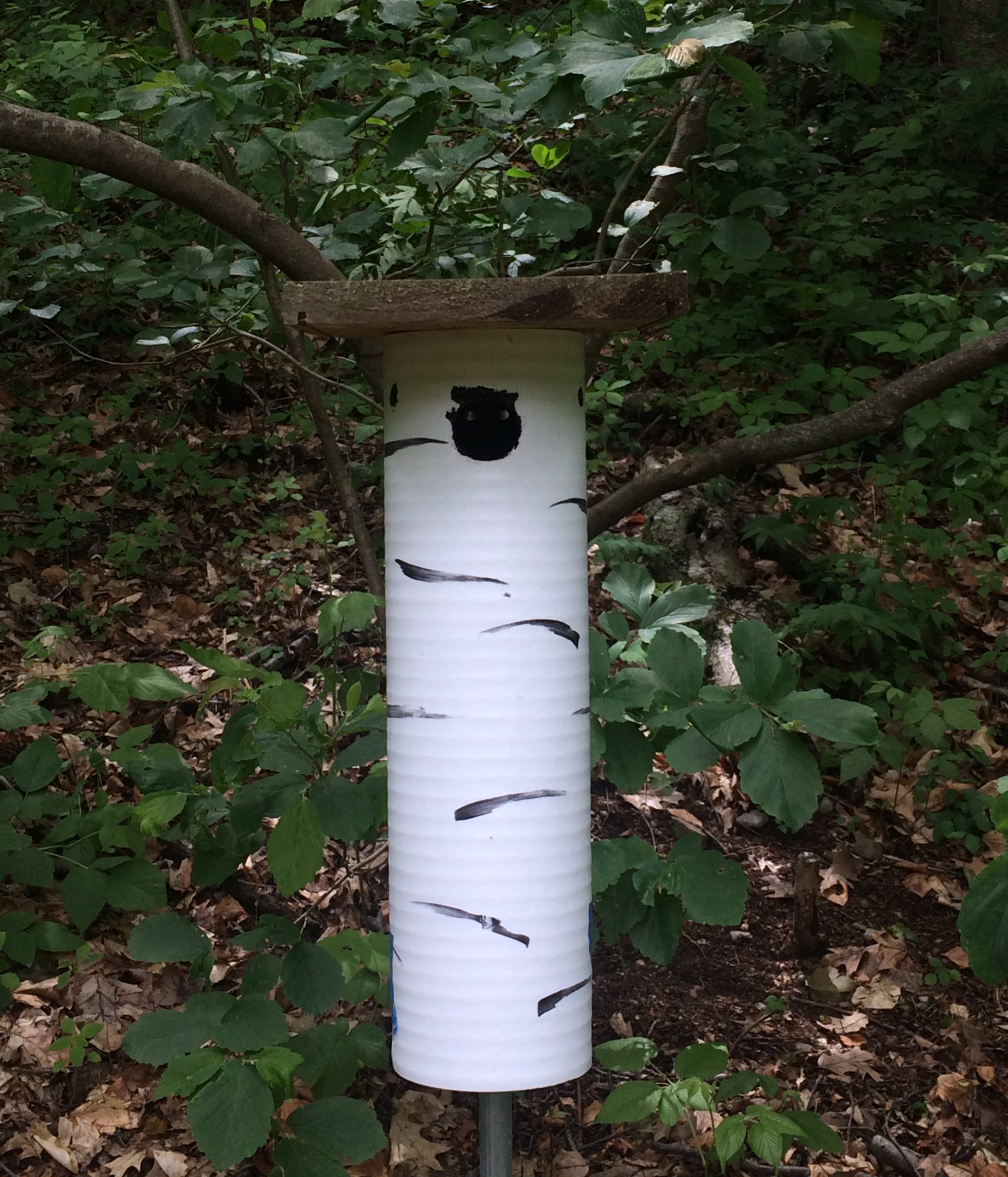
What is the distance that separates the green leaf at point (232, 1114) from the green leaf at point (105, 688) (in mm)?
701

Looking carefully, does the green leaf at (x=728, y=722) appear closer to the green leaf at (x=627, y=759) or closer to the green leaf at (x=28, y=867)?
the green leaf at (x=627, y=759)

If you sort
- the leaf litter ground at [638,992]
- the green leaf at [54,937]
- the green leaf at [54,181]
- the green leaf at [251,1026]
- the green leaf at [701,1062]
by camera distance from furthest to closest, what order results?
the green leaf at [54,937], the leaf litter ground at [638,992], the green leaf at [54,181], the green leaf at [701,1062], the green leaf at [251,1026]

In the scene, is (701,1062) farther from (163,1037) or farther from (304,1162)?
(163,1037)

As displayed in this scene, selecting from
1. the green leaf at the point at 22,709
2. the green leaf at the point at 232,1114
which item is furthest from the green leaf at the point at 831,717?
the green leaf at the point at 22,709

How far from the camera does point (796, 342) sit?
532 cm

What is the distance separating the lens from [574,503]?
1.42 meters

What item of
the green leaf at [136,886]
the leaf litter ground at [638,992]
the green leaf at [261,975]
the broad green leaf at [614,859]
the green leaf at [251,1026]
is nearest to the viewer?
the green leaf at [251,1026]

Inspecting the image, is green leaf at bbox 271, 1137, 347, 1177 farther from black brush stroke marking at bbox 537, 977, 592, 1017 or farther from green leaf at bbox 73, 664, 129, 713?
green leaf at bbox 73, 664, 129, 713

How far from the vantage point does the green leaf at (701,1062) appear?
5.83 feet

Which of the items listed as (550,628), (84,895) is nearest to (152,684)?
(84,895)

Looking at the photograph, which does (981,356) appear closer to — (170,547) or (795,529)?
(795,529)

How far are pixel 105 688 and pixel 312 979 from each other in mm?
678

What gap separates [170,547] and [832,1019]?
9.49 feet

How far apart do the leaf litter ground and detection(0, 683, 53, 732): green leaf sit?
0.71 meters
